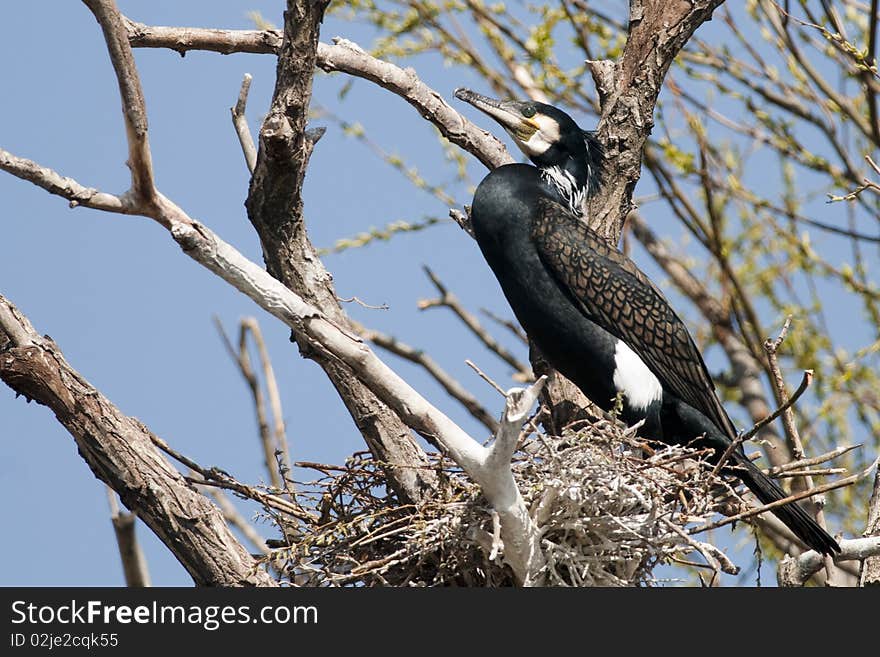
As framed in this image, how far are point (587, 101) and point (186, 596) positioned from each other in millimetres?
4709

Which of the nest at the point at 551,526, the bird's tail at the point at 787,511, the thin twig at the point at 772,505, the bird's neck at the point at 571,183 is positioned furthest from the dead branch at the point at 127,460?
the bird's neck at the point at 571,183

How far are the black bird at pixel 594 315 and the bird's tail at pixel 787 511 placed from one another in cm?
19

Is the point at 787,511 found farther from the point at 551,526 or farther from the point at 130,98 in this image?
the point at 130,98

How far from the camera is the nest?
409 cm

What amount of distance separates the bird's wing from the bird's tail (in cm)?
36

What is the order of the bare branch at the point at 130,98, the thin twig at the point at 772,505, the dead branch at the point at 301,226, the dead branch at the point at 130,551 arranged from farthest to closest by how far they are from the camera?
the dead branch at the point at 301,226 → the thin twig at the point at 772,505 → the bare branch at the point at 130,98 → the dead branch at the point at 130,551

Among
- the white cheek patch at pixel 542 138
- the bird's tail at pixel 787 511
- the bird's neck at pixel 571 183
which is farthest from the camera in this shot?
the white cheek patch at pixel 542 138

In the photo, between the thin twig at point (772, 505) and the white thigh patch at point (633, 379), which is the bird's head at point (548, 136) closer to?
the white thigh patch at point (633, 379)

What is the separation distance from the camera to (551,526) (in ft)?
13.6

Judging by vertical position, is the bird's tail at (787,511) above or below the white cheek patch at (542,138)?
below

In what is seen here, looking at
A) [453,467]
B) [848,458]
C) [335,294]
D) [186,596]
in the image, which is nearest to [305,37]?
[335,294]

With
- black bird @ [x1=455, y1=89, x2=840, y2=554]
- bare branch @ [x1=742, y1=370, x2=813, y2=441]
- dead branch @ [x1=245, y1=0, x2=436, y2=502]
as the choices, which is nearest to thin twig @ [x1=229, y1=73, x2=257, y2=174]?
dead branch @ [x1=245, y1=0, x2=436, y2=502]

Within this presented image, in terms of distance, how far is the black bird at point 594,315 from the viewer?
5.15 m

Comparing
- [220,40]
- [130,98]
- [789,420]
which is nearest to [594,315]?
[789,420]
